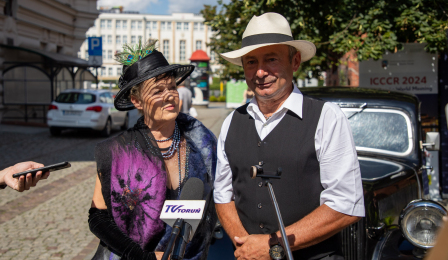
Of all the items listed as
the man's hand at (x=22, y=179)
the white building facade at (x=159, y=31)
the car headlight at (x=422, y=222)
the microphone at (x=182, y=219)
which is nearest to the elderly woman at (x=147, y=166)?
the man's hand at (x=22, y=179)

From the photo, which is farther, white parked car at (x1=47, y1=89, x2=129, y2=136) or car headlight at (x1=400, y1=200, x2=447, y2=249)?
white parked car at (x1=47, y1=89, x2=129, y2=136)

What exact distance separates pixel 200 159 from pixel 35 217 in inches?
182

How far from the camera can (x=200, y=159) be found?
2549mm

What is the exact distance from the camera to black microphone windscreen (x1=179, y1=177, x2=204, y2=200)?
1.86 m

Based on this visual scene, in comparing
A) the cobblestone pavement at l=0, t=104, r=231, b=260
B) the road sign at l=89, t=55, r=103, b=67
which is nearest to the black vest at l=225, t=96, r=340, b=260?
the cobblestone pavement at l=0, t=104, r=231, b=260

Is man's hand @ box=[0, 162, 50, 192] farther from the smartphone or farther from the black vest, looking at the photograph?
the black vest

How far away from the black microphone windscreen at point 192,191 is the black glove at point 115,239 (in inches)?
19.7

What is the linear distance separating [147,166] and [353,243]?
5.34 feet

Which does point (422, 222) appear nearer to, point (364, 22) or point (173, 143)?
point (173, 143)

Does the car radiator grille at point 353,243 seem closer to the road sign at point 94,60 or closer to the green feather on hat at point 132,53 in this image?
the green feather on hat at point 132,53

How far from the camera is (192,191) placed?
1904 mm

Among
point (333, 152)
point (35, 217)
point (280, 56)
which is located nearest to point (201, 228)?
point (333, 152)

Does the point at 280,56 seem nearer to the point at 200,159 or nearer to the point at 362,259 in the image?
the point at 200,159

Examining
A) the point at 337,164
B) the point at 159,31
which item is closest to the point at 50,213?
the point at 337,164
